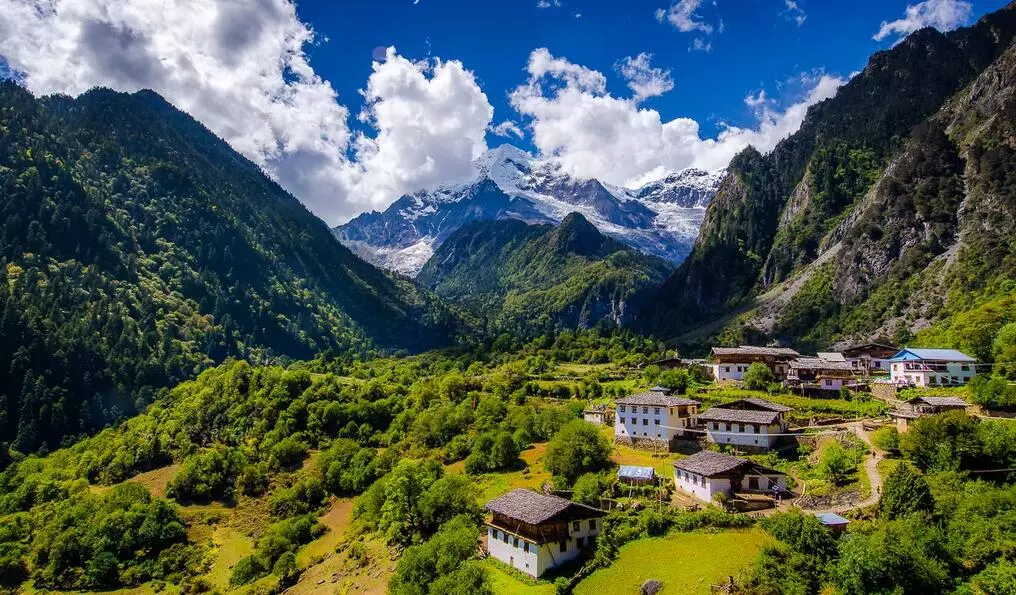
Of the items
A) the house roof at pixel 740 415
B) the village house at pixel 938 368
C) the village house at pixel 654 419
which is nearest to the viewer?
the house roof at pixel 740 415

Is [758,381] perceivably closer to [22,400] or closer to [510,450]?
[510,450]

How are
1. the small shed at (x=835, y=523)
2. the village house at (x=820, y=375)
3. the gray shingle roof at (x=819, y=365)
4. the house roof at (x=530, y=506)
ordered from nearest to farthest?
the small shed at (x=835, y=523), the house roof at (x=530, y=506), the village house at (x=820, y=375), the gray shingle roof at (x=819, y=365)

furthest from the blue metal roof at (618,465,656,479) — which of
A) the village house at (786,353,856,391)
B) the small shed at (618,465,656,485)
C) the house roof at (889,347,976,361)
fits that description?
the house roof at (889,347,976,361)

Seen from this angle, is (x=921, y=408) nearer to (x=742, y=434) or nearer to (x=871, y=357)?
(x=742, y=434)

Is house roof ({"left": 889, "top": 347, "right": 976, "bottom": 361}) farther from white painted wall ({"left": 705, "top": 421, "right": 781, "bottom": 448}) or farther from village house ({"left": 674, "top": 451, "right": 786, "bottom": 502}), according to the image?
village house ({"left": 674, "top": 451, "right": 786, "bottom": 502})

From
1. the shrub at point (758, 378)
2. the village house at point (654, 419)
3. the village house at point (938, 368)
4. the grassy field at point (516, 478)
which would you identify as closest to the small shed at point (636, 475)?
the grassy field at point (516, 478)

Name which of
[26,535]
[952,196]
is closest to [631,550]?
[26,535]

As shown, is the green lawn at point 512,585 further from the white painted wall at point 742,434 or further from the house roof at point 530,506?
the white painted wall at point 742,434
